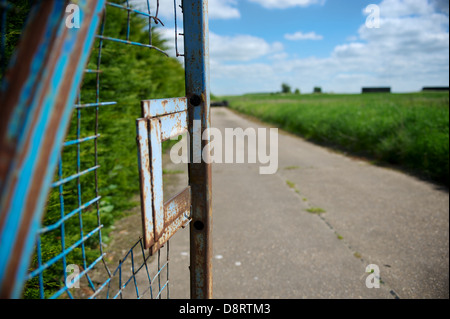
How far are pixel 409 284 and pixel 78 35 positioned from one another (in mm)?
3724

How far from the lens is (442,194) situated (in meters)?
5.70

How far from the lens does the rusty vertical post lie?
131 cm

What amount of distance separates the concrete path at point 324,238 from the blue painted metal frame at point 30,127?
9.09 feet

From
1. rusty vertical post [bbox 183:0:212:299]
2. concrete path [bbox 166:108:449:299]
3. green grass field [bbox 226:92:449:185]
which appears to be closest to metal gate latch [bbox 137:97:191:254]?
rusty vertical post [bbox 183:0:212:299]

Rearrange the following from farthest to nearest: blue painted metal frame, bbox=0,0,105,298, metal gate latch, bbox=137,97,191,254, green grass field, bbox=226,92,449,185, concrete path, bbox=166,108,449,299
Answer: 1. green grass field, bbox=226,92,449,185
2. concrete path, bbox=166,108,449,299
3. metal gate latch, bbox=137,97,191,254
4. blue painted metal frame, bbox=0,0,105,298

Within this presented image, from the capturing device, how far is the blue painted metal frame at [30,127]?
1.42ft

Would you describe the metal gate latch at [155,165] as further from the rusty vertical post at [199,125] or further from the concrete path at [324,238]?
the concrete path at [324,238]

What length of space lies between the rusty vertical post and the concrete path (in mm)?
1698

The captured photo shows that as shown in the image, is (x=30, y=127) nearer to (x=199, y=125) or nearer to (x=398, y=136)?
(x=199, y=125)

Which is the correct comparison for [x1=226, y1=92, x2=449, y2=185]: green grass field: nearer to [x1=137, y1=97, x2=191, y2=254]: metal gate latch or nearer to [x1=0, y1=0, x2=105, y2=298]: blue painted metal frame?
[x1=137, y1=97, x2=191, y2=254]: metal gate latch

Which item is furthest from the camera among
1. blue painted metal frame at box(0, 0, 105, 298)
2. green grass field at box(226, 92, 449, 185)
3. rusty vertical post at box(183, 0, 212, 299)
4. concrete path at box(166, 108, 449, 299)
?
green grass field at box(226, 92, 449, 185)

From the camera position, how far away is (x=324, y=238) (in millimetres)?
4102

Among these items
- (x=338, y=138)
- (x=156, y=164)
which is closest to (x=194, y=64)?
(x=156, y=164)

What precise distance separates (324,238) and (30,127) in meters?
4.15
